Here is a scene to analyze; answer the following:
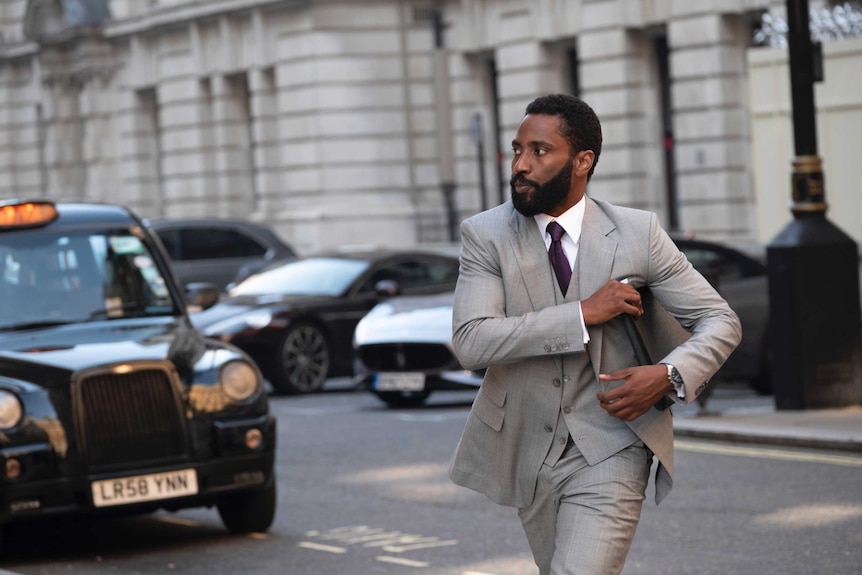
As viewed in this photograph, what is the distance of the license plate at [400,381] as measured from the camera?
1527 cm

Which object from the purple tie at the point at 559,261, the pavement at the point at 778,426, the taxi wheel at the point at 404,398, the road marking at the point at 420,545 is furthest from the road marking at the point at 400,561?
the taxi wheel at the point at 404,398

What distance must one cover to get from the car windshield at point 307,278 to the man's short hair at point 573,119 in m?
13.1

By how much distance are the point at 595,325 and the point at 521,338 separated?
22 cm

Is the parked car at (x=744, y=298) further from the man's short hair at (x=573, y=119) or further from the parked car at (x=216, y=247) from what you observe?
the man's short hair at (x=573, y=119)

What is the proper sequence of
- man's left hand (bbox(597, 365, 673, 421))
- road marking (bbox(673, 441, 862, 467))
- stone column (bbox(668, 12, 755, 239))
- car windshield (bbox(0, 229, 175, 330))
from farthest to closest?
stone column (bbox(668, 12, 755, 239)) < road marking (bbox(673, 441, 862, 467)) < car windshield (bbox(0, 229, 175, 330)) < man's left hand (bbox(597, 365, 673, 421))

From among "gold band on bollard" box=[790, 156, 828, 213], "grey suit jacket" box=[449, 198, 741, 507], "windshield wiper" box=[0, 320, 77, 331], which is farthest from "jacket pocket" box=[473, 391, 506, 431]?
"gold band on bollard" box=[790, 156, 828, 213]

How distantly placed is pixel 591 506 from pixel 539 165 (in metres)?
0.90

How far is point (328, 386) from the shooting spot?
63.2 feet

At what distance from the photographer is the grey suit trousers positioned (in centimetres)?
467

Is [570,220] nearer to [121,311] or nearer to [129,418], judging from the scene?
[129,418]

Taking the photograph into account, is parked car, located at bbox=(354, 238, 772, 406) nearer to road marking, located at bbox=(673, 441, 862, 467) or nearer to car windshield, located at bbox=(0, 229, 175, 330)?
road marking, located at bbox=(673, 441, 862, 467)

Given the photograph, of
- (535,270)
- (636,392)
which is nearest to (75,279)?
(535,270)

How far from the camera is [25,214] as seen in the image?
981cm

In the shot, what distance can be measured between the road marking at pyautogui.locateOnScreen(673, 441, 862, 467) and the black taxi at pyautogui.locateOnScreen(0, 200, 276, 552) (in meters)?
2.86
